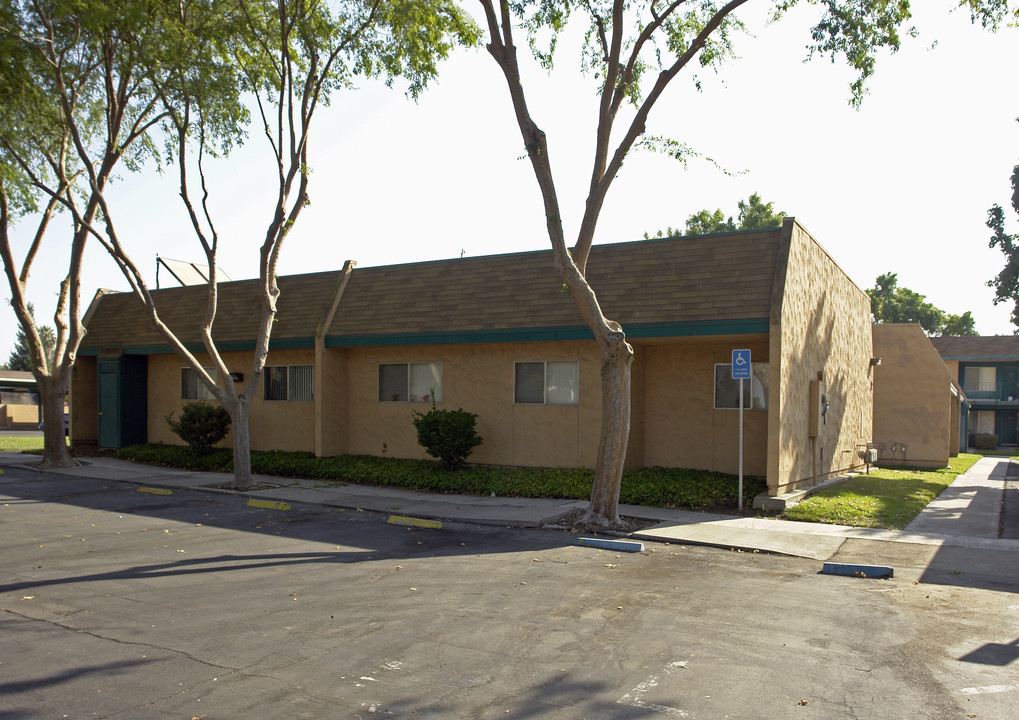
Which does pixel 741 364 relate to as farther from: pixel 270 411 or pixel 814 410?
pixel 270 411

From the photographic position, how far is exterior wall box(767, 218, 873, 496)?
13.7 metres

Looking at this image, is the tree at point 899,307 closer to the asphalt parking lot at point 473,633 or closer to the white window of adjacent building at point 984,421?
the white window of adjacent building at point 984,421

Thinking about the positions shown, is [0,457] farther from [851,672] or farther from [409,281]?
[851,672]

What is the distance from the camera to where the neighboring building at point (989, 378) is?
143ft

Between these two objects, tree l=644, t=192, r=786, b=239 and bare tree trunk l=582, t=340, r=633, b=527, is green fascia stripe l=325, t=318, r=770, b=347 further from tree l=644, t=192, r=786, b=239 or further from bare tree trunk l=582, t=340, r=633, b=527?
tree l=644, t=192, r=786, b=239

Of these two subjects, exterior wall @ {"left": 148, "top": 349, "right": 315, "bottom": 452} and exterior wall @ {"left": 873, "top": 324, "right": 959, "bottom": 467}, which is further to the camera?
exterior wall @ {"left": 873, "top": 324, "right": 959, "bottom": 467}

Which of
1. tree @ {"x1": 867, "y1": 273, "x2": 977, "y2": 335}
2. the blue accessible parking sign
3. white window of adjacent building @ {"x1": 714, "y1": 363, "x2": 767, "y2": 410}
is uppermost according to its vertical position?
tree @ {"x1": 867, "y1": 273, "x2": 977, "y2": 335}

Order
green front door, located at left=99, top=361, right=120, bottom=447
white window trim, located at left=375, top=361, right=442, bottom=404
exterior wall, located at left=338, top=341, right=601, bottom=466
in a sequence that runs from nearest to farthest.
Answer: exterior wall, located at left=338, top=341, right=601, bottom=466 < white window trim, located at left=375, top=361, right=442, bottom=404 < green front door, located at left=99, top=361, right=120, bottom=447

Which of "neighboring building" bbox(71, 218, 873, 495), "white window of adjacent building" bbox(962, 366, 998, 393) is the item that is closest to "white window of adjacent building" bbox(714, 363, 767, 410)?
"neighboring building" bbox(71, 218, 873, 495)

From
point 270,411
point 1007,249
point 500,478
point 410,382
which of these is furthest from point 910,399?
point 270,411

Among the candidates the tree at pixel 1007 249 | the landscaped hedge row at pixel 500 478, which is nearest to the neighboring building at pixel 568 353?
the landscaped hedge row at pixel 500 478

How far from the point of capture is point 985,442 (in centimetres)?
4162

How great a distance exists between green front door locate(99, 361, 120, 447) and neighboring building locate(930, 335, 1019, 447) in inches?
1617

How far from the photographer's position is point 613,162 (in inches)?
489
